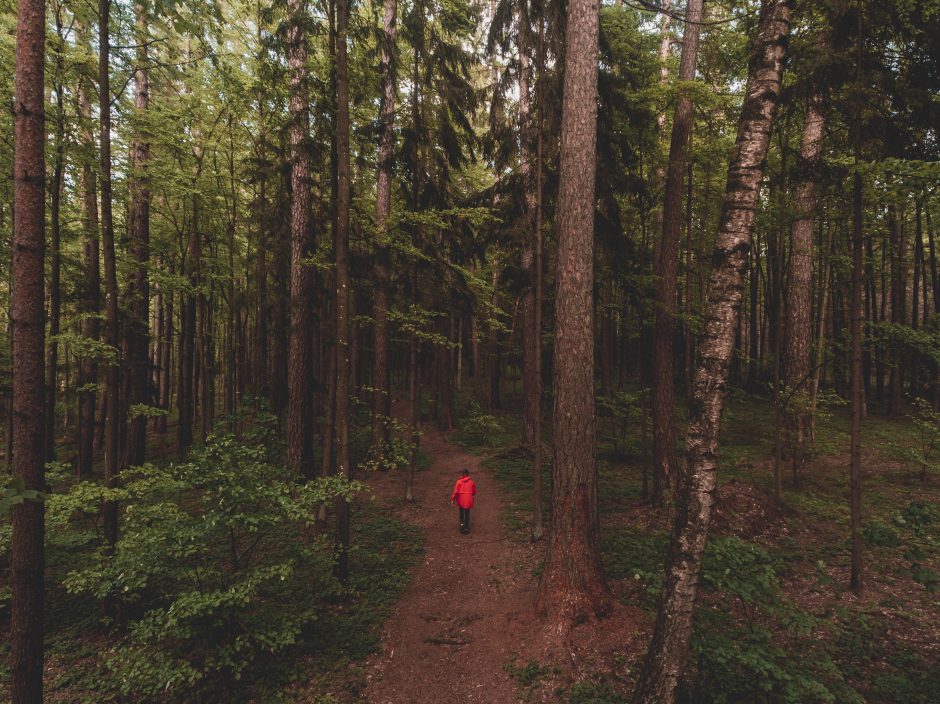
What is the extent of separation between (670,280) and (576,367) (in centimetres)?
463

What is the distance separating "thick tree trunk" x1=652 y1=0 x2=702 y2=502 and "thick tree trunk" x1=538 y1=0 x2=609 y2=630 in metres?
3.67

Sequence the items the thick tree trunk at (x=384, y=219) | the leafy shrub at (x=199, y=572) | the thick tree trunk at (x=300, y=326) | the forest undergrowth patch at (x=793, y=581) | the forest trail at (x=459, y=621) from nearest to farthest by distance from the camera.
Result: the forest undergrowth patch at (x=793, y=581) < the leafy shrub at (x=199, y=572) < the forest trail at (x=459, y=621) < the thick tree trunk at (x=384, y=219) < the thick tree trunk at (x=300, y=326)

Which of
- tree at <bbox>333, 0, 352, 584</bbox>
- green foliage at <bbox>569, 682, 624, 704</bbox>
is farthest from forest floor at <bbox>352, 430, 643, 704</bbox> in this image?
tree at <bbox>333, 0, 352, 584</bbox>

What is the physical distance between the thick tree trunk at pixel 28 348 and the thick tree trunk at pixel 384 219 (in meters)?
6.01

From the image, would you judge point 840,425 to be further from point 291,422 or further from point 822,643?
point 291,422

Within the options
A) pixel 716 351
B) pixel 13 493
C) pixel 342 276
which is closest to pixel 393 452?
pixel 342 276

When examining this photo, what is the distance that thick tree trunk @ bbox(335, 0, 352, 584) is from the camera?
7.90 metres

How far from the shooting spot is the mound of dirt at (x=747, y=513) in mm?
8797

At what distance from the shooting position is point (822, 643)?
5.75 m

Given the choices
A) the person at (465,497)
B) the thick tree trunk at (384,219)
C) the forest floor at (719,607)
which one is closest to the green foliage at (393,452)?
the thick tree trunk at (384,219)

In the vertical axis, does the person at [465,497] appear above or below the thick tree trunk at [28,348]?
below

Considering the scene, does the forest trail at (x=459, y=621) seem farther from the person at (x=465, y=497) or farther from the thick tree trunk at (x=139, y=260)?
the thick tree trunk at (x=139, y=260)

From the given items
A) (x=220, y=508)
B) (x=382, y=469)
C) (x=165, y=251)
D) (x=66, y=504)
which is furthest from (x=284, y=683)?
(x=165, y=251)

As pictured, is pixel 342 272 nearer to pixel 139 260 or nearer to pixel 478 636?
pixel 478 636
